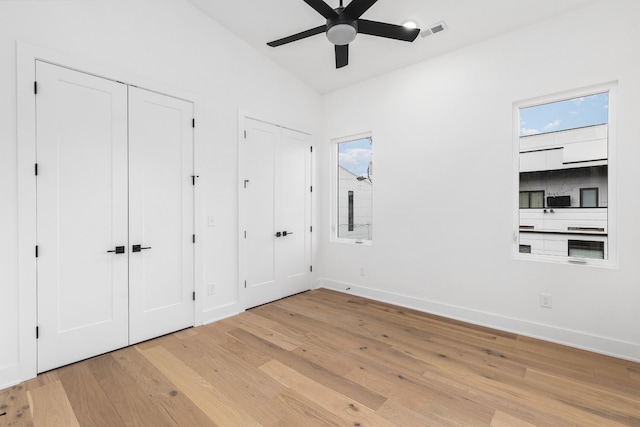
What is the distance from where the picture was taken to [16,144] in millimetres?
2293

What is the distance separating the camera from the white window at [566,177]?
9.21 feet

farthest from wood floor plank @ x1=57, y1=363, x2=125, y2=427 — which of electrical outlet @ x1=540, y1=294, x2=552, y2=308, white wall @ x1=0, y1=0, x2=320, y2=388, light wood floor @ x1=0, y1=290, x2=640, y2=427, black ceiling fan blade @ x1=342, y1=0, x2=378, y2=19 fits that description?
electrical outlet @ x1=540, y1=294, x2=552, y2=308

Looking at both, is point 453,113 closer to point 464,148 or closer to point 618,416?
point 464,148

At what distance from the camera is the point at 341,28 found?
2.40m

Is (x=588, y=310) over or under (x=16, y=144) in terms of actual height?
under

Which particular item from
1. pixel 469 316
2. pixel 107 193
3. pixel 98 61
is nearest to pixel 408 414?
pixel 469 316

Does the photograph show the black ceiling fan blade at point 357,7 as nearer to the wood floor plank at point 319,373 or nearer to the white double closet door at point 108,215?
the white double closet door at point 108,215

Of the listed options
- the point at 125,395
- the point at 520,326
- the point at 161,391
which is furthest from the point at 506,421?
the point at 125,395

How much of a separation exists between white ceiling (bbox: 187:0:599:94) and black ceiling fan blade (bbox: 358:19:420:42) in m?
0.58

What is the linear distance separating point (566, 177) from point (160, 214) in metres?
4.24

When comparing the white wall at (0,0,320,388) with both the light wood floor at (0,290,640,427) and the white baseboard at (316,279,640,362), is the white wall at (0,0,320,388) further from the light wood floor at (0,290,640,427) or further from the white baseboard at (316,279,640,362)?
the white baseboard at (316,279,640,362)

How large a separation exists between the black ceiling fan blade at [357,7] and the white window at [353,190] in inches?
85.7

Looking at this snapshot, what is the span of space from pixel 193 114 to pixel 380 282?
3274mm

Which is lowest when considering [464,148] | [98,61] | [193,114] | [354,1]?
[464,148]
